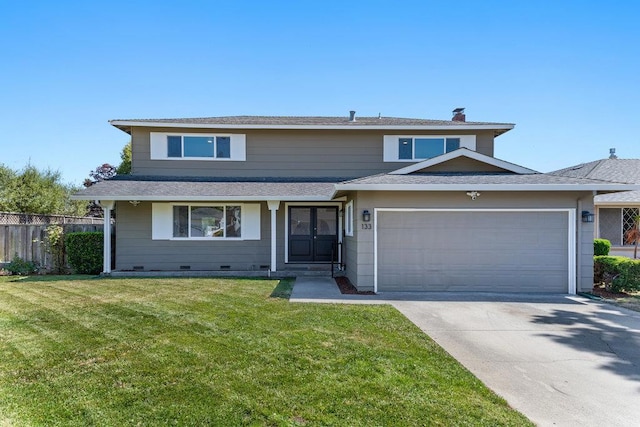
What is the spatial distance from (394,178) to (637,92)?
13.6 meters

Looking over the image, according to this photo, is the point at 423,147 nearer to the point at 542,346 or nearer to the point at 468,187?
the point at 468,187

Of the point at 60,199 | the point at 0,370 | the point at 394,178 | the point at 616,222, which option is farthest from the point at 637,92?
the point at 60,199

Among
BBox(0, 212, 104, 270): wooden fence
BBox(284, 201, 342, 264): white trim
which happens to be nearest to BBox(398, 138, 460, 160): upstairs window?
BBox(284, 201, 342, 264): white trim

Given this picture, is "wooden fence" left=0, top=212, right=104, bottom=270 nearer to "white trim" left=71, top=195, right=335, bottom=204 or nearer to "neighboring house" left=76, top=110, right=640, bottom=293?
"neighboring house" left=76, top=110, right=640, bottom=293

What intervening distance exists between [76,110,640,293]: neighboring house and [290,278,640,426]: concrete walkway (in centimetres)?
88

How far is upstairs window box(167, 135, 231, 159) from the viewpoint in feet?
42.1

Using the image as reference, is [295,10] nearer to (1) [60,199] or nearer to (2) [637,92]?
(2) [637,92]

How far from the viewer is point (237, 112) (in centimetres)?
1673

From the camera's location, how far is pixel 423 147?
13102mm

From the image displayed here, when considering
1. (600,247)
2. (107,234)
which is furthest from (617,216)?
(107,234)

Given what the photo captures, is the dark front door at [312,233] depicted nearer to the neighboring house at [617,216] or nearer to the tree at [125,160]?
the neighboring house at [617,216]

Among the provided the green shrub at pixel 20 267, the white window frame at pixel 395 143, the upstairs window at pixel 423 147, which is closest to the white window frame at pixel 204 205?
the green shrub at pixel 20 267

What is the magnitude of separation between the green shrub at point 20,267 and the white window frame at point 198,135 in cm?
494

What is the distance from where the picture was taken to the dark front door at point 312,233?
12297 millimetres
